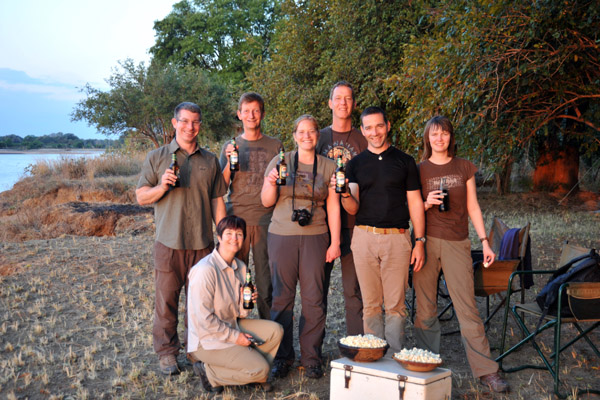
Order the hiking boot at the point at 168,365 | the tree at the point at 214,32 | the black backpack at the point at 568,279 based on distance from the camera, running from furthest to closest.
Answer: the tree at the point at 214,32 < the hiking boot at the point at 168,365 < the black backpack at the point at 568,279

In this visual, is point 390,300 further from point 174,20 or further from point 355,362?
point 174,20

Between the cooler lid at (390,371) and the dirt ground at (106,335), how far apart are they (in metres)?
0.57

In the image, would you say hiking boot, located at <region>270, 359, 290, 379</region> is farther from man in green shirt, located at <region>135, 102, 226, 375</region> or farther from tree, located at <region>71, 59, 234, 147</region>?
tree, located at <region>71, 59, 234, 147</region>

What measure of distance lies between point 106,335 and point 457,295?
11.5 feet

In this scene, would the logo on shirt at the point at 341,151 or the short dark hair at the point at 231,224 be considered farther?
the logo on shirt at the point at 341,151

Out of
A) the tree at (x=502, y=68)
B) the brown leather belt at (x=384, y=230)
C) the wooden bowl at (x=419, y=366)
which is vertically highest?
the tree at (x=502, y=68)

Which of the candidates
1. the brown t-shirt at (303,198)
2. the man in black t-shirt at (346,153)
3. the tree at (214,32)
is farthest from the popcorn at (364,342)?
the tree at (214,32)

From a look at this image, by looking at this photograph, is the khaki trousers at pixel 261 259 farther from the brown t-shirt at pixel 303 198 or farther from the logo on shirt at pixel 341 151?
the logo on shirt at pixel 341 151

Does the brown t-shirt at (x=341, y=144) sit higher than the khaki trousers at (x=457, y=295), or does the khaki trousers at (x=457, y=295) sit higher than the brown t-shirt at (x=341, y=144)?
the brown t-shirt at (x=341, y=144)

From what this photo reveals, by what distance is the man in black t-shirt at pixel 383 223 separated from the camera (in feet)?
15.3

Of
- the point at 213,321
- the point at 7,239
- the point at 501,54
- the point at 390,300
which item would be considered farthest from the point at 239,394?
the point at 7,239

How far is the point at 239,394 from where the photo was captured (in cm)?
459

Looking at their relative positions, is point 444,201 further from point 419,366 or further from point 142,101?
point 142,101

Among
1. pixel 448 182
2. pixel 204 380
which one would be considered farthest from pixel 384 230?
pixel 204 380
